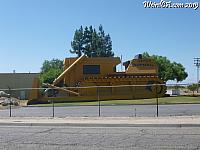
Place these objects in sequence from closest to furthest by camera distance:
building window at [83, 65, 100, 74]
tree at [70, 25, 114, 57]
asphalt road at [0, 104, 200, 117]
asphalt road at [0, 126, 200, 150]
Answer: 1. asphalt road at [0, 126, 200, 150]
2. asphalt road at [0, 104, 200, 117]
3. building window at [83, 65, 100, 74]
4. tree at [70, 25, 114, 57]

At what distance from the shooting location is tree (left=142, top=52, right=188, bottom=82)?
10267cm

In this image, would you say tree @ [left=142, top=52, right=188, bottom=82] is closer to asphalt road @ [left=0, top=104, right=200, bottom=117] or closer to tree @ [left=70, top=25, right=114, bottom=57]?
tree @ [left=70, top=25, right=114, bottom=57]

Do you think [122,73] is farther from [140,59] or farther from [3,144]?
[3,144]

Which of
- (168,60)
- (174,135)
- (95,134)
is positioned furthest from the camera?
(168,60)

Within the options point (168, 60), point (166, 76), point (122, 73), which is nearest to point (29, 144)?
point (122, 73)

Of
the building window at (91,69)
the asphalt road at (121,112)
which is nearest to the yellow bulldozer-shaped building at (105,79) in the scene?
the building window at (91,69)

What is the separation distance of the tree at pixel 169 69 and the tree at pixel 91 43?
14564 millimetres

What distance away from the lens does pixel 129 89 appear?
44.0 meters

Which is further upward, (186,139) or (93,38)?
(93,38)

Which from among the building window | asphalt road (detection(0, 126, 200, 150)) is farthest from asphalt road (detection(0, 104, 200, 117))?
the building window

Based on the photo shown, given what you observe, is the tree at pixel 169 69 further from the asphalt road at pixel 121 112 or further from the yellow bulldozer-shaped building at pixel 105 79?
the asphalt road at pixel 121 112

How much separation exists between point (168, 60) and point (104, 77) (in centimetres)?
6736

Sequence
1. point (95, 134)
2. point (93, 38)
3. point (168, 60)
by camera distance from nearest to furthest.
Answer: point (95, 134), point (168, 60), point (93, 38)

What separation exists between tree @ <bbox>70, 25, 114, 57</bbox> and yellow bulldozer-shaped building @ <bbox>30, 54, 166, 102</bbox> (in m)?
72.3
